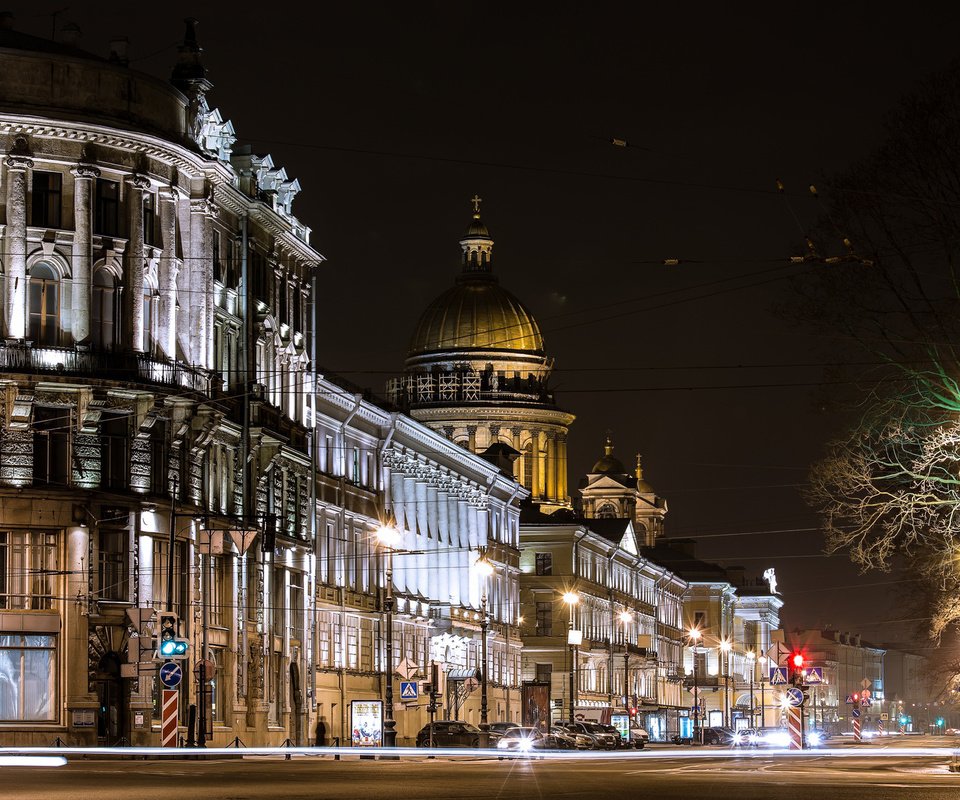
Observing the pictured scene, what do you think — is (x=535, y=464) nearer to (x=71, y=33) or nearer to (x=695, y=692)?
(x=695, y=692)

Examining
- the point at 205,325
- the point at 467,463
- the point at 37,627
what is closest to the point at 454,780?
the point at 37,627

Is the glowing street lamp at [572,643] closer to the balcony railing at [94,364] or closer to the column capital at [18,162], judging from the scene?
the balcony railing at [94,364]

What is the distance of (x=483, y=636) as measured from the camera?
9050cm

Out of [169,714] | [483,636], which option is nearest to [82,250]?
[169,714]

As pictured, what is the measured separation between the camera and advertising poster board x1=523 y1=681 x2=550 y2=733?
107m

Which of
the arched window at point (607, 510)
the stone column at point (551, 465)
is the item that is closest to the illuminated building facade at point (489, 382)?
the stone column at point (551, 465)

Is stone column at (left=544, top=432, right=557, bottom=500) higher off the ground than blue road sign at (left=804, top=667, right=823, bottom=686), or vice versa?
stone column at (left=544, top=432, right=557, bottom=500)

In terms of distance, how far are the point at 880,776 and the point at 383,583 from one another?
49419 mm

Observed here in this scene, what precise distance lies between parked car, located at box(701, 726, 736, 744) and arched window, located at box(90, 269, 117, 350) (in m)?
67.0

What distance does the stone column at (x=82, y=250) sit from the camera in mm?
59875

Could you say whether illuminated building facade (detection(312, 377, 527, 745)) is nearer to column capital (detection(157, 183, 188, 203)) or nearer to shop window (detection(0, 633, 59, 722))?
shop window (detection(0, 633, 59, 722))

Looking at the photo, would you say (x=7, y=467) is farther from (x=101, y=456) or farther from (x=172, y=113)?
(x=172, y=113)

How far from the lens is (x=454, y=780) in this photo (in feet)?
123

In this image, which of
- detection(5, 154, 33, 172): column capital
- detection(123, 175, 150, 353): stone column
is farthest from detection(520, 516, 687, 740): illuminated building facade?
detection(5, 154, 33, 172): column capital
